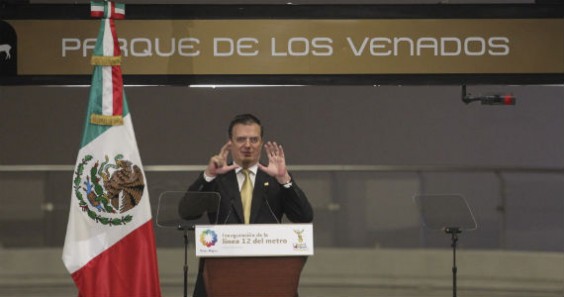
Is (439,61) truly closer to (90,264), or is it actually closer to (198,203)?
(198,203)

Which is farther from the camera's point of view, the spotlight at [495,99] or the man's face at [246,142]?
the spotlight at [495,99]

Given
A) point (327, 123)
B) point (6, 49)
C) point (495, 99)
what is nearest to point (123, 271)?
point (6, 49)

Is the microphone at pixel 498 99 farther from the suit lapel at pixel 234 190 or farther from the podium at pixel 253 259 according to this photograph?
the podium at pixel 253 259

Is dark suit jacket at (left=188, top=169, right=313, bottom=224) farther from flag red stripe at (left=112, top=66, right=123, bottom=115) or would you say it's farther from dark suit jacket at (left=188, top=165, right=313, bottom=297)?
flag red stripe at (left=112, top=66, right=123, bottom=115)

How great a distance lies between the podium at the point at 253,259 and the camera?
4.23 metres

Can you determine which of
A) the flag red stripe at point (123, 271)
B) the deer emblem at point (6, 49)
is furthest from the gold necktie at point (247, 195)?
the deer emblem at point (6, 49)

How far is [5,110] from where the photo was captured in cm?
859

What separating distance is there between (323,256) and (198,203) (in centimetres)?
282

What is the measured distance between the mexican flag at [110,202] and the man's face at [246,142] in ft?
2.10

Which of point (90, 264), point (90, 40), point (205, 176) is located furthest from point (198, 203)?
point (90, 40)

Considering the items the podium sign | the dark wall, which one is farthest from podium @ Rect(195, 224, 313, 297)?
Answer: the dark wall

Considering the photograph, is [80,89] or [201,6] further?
[80,89]

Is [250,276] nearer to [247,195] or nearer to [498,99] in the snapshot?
[247,195]

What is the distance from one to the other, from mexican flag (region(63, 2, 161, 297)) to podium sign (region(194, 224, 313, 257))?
40.9 inches
